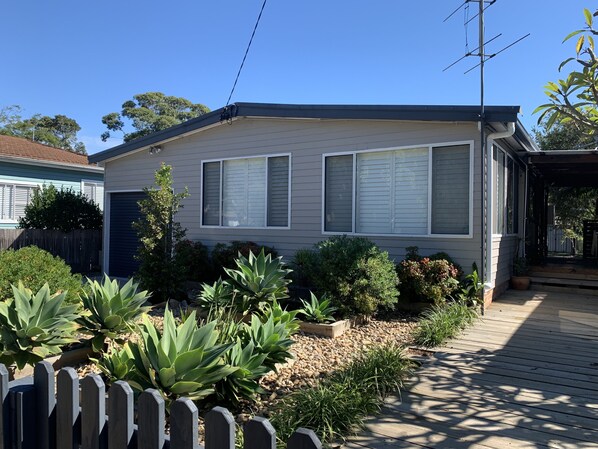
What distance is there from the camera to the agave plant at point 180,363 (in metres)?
3.00

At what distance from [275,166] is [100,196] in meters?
11.8

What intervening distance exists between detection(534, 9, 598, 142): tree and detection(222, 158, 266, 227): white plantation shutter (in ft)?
21.3

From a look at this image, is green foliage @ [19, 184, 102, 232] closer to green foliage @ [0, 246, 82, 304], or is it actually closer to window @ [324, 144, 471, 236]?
green foliage @ [0, 246, 82, 304]

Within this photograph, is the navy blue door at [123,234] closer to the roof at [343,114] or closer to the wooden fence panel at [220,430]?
the roof at [343,114]

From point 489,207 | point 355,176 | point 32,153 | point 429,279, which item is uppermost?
point 32,153

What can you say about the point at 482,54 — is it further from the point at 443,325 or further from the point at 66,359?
the point at 66,359

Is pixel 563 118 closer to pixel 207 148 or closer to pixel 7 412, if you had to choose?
pixel 7 412

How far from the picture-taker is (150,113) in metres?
38.0

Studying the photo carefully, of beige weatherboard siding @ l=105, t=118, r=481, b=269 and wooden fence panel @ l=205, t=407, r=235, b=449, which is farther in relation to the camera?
beige weatherboard siding @ l=105, t=118, r=481, b=269

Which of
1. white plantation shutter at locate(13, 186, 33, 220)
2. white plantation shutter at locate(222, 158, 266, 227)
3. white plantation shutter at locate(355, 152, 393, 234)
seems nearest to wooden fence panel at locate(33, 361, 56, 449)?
white plantation shutter at locate(355, 152, 393, 234)

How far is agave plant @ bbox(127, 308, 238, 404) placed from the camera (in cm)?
300

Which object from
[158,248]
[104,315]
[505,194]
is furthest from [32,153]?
[505,194]

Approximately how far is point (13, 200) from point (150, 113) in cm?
2437

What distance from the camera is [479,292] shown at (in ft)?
23.5
